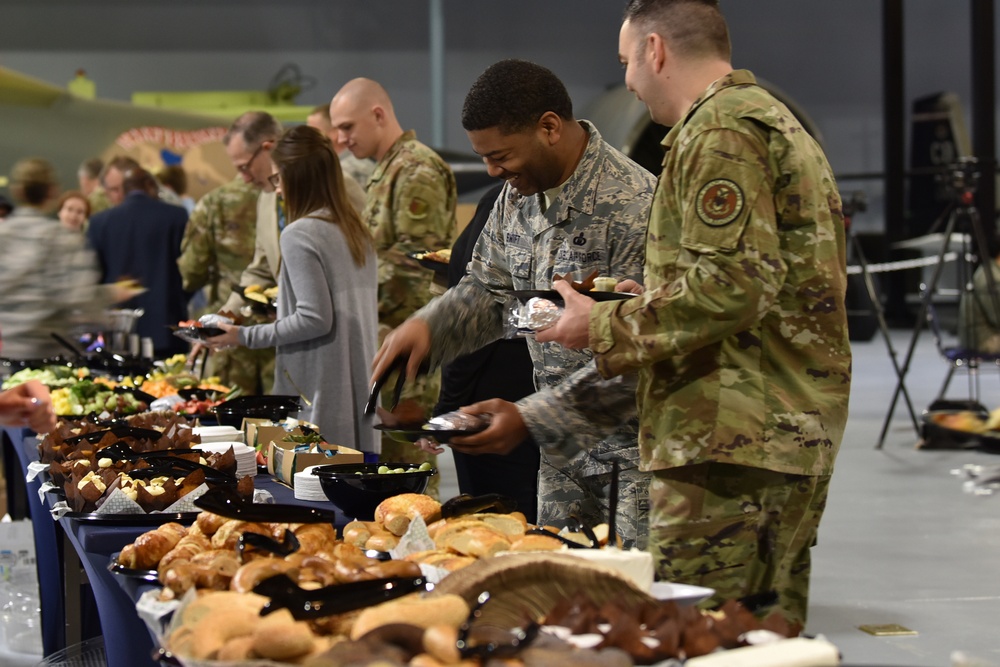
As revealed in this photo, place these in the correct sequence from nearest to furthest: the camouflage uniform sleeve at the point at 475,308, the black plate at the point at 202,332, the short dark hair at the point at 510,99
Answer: the short dark hair at the point at 510,99
the camouflage uniform sleeve at the point at 475,308
the black plate at the point at 202,332

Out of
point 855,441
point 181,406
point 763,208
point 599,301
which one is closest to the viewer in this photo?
point 763,208

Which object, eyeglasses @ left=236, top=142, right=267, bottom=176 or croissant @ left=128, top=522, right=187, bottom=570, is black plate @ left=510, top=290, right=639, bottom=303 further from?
eyeglasses @ left=236, top=142, right=267, bottom=176

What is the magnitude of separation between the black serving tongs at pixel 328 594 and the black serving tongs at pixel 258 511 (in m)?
0.34

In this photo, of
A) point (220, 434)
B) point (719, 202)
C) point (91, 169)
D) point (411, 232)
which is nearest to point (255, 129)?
point (411, 232)

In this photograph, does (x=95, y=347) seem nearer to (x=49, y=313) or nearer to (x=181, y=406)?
(x=49, y=313)

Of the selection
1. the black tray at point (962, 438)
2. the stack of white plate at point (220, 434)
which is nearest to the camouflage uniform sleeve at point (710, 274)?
the black tray at point (962, 438)

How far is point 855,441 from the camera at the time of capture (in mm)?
7875

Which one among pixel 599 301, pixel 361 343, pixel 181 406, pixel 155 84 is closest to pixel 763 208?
pixel 599 301

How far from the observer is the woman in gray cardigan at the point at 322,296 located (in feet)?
12.4

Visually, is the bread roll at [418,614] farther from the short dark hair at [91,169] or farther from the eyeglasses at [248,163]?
the short dark hair at [91,169]

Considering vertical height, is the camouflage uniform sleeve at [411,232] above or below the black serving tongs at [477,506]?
above

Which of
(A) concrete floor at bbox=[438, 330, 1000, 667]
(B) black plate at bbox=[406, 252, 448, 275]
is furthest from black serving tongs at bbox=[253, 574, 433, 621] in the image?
(B) black plate at bbox=[406, 252, 448, 275]

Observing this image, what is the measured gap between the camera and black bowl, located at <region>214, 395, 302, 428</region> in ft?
11.0

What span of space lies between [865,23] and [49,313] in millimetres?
14284
